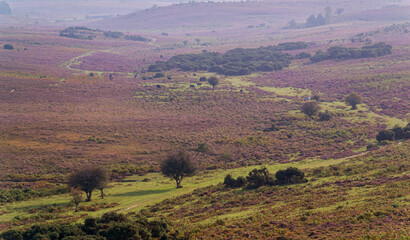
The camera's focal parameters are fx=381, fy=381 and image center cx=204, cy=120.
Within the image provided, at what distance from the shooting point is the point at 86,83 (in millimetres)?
112812

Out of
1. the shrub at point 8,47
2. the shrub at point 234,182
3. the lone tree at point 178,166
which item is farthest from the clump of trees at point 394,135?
the shrub at point 8,47

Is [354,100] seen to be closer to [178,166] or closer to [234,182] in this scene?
[234,182]

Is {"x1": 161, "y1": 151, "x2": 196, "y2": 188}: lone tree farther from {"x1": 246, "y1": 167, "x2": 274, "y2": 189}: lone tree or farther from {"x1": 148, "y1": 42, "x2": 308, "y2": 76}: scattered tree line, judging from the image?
{"x1": 148, "y1": 42, "x2": 308, "y2": 76}: scattered tree line

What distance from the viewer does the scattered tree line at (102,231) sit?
2648 centimetres

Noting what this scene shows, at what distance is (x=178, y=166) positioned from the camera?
44.9 metres

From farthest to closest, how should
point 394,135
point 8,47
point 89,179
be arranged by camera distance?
point 8,47
point 394,135
point 89,179

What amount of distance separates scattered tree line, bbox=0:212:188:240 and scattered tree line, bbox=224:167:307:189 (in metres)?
15.5

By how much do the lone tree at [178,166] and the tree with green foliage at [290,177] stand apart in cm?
1011

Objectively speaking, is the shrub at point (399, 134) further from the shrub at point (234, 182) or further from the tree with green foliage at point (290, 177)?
the shrub at point (234, 182)

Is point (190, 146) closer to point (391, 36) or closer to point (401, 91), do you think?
point (401, 91)

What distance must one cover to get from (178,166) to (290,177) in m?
12.9

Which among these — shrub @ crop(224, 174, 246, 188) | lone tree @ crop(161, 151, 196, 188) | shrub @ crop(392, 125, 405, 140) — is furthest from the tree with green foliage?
shrub @ crop(392, 125, 405, 140)

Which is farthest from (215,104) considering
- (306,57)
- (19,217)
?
(306,57)

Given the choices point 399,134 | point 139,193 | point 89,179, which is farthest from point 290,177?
point 399,134
